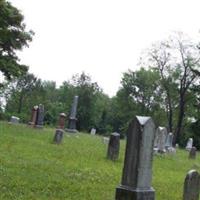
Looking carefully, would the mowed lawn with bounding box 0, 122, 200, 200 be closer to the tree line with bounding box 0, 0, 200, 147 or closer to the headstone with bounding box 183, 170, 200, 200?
the headstone with bounding box 183, 170, 200, 200

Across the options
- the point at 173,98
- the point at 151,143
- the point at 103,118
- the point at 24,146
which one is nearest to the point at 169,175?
the point at 24,146

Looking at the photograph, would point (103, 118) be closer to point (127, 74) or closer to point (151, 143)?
point (127, 74)

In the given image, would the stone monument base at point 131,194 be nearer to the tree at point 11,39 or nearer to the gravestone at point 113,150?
the gravestone at point 113,150

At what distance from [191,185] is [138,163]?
193cm

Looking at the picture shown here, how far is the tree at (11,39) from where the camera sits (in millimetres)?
30500

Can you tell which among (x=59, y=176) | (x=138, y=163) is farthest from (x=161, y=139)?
(x=138, y=163)

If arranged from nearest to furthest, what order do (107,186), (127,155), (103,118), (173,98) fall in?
(127,155)
(107,186)
(173,98)
(103,118)

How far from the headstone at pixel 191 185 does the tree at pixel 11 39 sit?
21.1m

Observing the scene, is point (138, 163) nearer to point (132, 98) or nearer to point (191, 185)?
point (191, 185)

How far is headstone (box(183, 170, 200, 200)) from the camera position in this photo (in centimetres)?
1097

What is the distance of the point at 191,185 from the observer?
11.0m

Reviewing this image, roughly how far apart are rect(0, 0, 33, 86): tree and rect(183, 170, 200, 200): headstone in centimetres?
2106

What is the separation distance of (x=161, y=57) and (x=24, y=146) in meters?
44.4

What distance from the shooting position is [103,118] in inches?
3246
